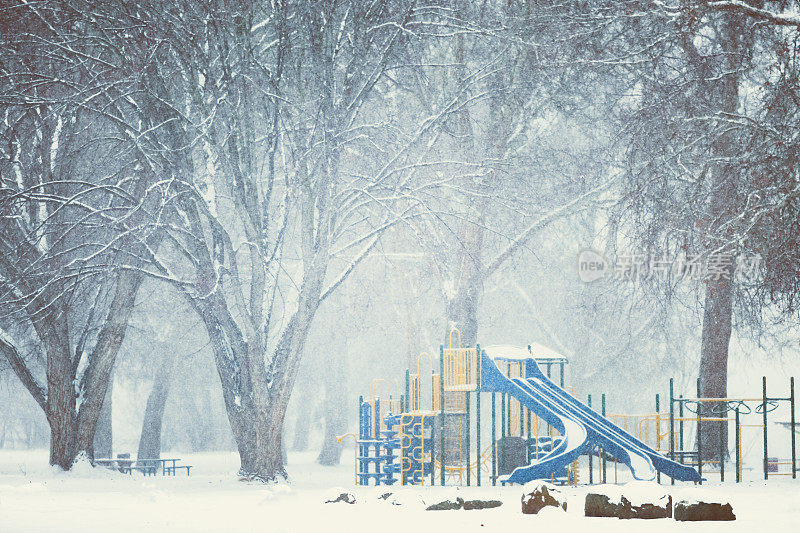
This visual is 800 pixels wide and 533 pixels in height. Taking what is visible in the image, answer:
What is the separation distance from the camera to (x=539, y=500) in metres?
11.2

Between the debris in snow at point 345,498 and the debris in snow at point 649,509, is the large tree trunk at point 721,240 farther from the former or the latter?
the debris in snow at point 345,498

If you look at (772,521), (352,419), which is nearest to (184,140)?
(772,521)

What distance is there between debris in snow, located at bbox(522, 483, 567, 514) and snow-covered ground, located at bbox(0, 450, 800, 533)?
16cm

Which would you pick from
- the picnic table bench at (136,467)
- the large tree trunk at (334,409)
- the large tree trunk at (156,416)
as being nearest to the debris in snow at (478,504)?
the picnic table bench at (136,467)

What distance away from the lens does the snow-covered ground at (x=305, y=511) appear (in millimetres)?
9898

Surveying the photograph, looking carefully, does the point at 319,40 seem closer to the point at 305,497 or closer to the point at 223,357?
the point at 223,357

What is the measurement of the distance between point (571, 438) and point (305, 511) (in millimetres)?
4978

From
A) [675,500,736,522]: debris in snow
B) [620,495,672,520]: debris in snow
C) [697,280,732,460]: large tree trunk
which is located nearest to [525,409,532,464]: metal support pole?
[697,280,732,460]: large tree trunk

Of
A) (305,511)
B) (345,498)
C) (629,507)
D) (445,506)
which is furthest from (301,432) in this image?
(629,507)

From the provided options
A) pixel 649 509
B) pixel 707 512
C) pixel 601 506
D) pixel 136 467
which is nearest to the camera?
pixel 707 512

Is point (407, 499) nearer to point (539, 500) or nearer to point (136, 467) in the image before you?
point (539, 500)

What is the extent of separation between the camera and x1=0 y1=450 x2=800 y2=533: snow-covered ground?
390 inches

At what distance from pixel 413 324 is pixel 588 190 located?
24.4 feet

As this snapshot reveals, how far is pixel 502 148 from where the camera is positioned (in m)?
22.3
